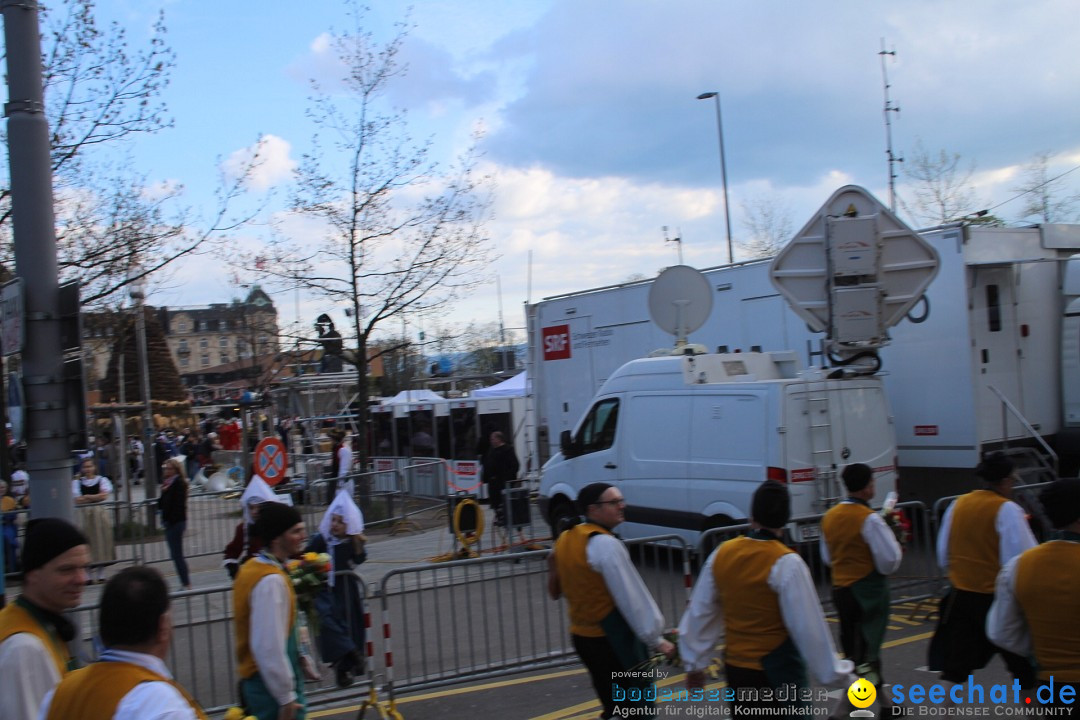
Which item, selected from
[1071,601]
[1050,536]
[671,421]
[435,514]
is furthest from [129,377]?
[1071,601]

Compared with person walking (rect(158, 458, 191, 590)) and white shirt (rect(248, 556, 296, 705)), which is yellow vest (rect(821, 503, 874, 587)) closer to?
white shirt (rect(248, 556, 296, 705))

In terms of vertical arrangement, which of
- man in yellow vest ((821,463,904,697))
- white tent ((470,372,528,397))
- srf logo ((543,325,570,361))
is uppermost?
srf logo ((543,325,570,361))

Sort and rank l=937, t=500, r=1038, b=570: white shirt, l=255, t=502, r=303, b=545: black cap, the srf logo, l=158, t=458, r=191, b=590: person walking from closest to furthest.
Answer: l=255, t=502, r=303, b=545: black cap < l=937, t=500, r=1038, b=570: white shirt < l=158, t=458, r=191, b=590: person walking < the srf logo

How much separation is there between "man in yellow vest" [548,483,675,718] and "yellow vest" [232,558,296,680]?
144 centimetres

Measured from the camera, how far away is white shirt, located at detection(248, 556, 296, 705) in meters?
4.14

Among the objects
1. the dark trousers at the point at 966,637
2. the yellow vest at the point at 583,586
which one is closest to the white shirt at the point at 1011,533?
the dark trousers at the point at 966,637

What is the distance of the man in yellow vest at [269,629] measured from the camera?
13.6ft

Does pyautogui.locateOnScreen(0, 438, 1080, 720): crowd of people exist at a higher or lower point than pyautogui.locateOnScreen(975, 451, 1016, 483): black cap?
lower

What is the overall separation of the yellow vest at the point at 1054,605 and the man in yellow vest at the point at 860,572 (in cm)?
149

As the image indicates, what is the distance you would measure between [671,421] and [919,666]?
4.38 metres

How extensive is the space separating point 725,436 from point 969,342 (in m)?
3.30

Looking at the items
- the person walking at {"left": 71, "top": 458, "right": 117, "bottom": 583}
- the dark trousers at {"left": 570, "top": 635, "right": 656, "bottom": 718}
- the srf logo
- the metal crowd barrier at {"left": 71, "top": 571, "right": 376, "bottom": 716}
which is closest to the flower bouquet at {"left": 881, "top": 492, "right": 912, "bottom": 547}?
the dark trousers at {"left": 570, "top": 635, "right": 656, "bottom": 718}

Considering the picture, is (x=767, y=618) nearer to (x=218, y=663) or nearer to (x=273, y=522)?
(x=273, y=522)

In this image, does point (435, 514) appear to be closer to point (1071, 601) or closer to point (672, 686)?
point (672, 686)
